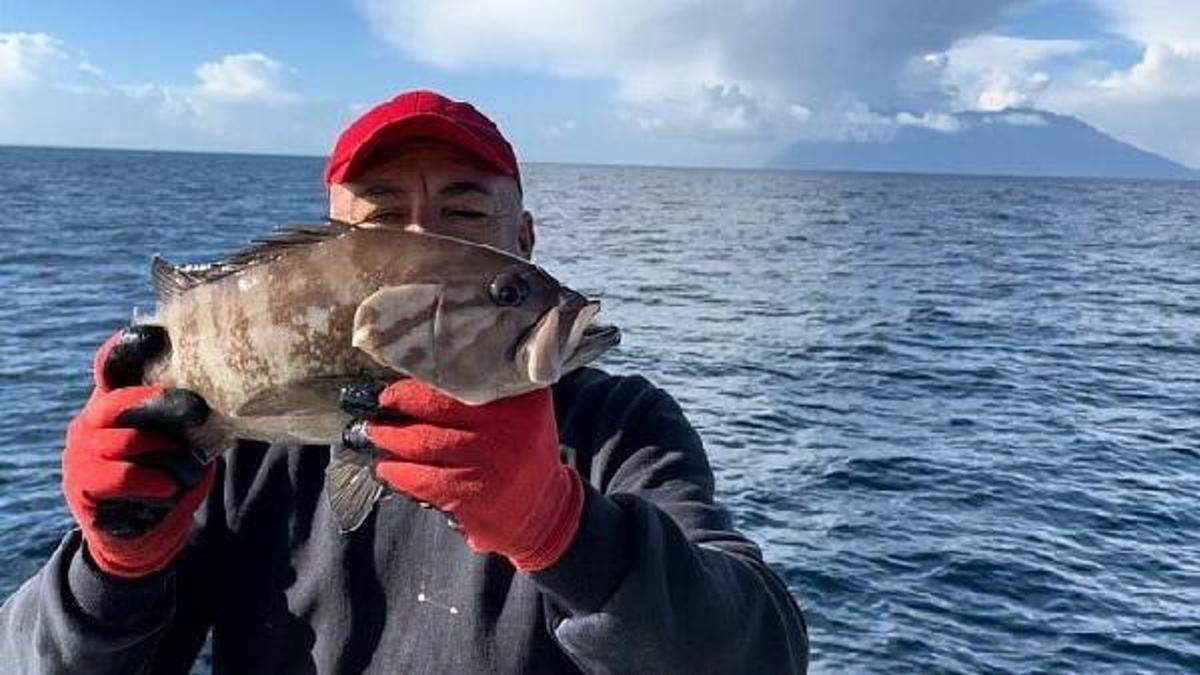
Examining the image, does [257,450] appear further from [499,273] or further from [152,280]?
[499,273]

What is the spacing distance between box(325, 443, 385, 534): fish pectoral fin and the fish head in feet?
1.22

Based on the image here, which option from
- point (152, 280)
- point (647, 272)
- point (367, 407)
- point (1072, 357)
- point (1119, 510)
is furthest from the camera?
point (647, 272)

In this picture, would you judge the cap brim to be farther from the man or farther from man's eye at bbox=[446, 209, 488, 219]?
man's eye at bbox=[446, 209, 488, 219]

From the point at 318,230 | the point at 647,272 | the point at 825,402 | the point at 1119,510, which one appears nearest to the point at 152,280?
→ the point at 318,230

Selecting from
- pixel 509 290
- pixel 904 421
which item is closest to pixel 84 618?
pixel 509 290

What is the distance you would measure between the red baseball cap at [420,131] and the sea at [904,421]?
7.63 m

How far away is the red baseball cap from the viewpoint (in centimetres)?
364

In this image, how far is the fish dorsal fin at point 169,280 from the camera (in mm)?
3342

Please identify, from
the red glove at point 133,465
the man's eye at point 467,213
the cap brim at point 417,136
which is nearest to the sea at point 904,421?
the man's eye at point 467,213

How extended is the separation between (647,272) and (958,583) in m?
26.9

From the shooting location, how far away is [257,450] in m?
4.08

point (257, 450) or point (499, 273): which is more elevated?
point (499, 273)

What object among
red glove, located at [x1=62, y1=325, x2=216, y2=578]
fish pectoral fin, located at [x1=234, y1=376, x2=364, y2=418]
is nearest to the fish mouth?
fish pectoral fin, located at [x1=234, y1=376, x2=364, y2=418]

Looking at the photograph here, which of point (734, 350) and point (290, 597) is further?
point (734, 350)
